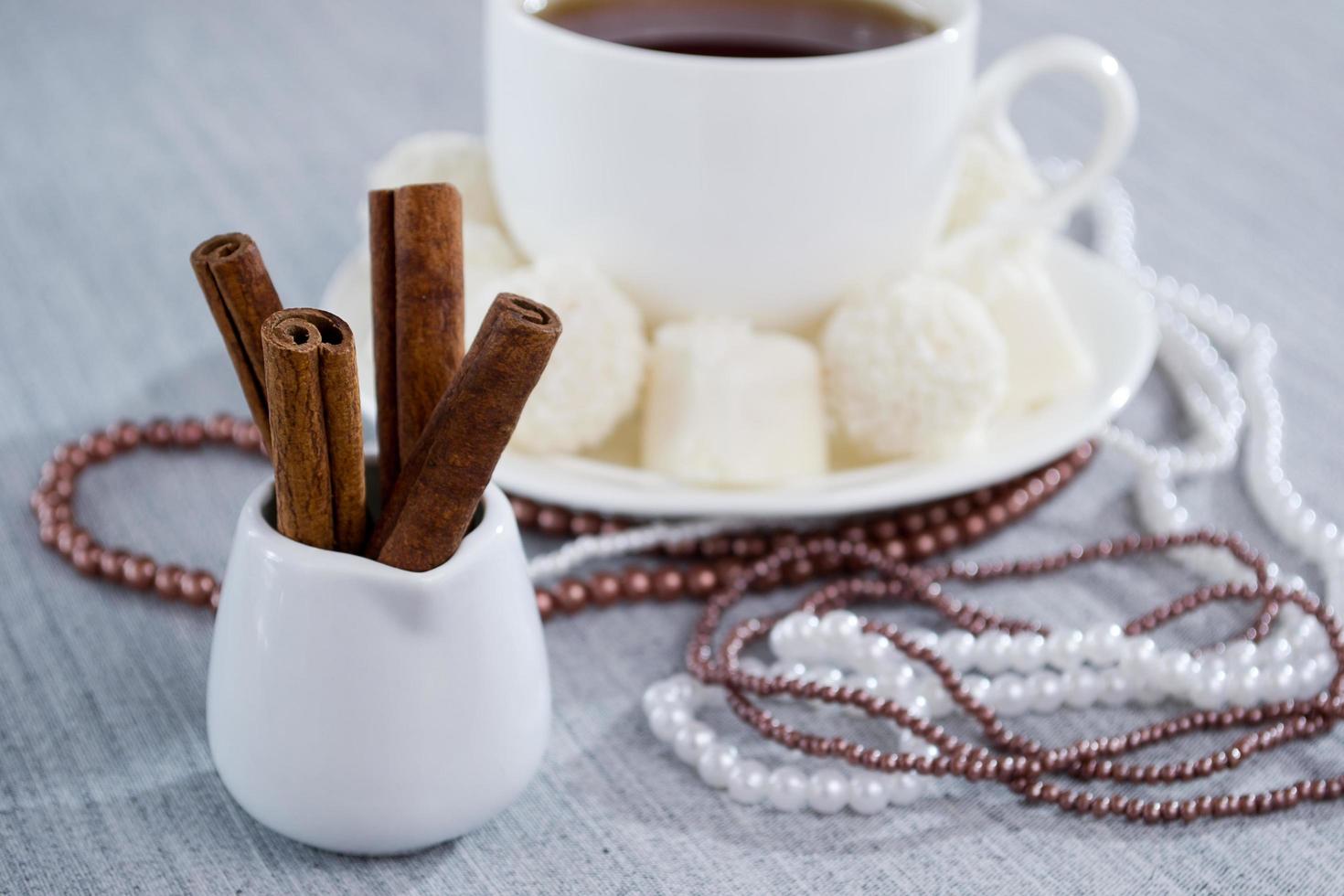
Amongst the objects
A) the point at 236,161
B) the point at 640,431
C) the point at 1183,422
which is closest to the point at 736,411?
the point at 640,431

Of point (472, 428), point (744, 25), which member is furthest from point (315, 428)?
point (744, 25)

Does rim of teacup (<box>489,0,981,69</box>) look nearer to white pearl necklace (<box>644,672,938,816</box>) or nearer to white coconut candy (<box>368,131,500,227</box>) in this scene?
white coconut candy (<box>368,131,500,227</box>)

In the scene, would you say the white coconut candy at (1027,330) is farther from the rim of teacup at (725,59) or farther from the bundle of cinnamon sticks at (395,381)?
the bundle of cinnamon sticks at (395,381)

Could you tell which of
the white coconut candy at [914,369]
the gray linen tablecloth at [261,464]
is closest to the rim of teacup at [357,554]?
the gray linen tablecloth at [261,464]

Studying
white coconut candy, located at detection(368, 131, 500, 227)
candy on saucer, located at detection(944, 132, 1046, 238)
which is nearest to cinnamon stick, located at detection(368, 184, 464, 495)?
white coconut candy, located at detection(368, 131, 500, 227)

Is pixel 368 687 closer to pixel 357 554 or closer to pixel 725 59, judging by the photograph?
pixel 357 554

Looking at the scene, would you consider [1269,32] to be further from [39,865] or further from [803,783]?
[39,865]
